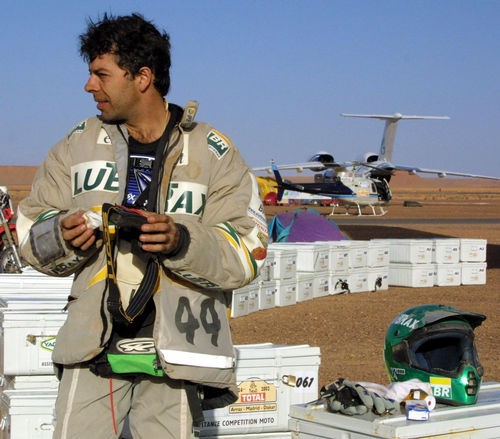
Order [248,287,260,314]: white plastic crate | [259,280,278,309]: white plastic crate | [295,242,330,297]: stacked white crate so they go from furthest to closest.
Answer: [295,242,330,297]: stacked white crate, [259,280,278,309]: white plastic crate, [248,287,260,314]: white plastic crate

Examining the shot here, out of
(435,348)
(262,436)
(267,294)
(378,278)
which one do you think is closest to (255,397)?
(262,436)

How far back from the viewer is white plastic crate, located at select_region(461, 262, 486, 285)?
57.5 feet

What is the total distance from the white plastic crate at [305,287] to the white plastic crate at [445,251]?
352 cm

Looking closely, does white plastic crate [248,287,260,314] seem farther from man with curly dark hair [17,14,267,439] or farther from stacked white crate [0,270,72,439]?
man with curly dark hair [17,14,267,439]

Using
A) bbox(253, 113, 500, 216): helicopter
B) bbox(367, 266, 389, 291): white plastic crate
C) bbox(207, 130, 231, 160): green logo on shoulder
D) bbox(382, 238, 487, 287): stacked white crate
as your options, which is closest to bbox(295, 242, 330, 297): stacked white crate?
bbox(367, 266, 389, 291): white plastic crate

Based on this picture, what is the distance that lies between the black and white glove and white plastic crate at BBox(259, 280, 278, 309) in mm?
9240

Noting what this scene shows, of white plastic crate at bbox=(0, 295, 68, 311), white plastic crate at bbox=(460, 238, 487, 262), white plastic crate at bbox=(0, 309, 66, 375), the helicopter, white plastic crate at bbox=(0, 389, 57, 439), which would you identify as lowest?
white plastic crate at bbox=(0, 389, 57, 439)

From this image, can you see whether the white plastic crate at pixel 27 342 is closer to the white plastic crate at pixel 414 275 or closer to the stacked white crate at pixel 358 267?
the stacked white crate at pixel 358 267

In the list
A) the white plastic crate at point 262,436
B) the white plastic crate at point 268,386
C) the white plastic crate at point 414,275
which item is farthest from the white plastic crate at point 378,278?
the white plastic crate at point 262,436

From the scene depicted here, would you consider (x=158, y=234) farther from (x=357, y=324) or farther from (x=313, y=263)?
(x=313, y=263)

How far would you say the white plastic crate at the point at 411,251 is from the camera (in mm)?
16906

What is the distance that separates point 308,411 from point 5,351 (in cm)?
215

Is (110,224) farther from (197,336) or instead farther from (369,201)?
(369,201)

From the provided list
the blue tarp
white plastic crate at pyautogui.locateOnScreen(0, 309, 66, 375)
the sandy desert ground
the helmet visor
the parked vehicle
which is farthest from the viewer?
the blue tarp
